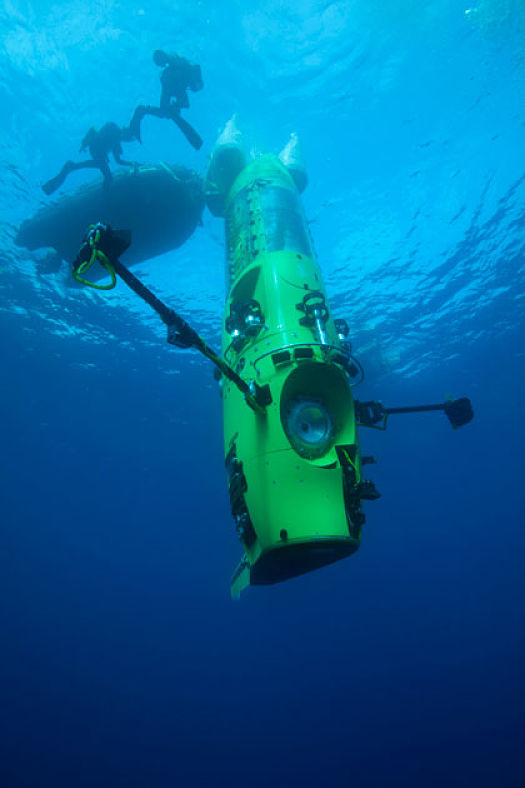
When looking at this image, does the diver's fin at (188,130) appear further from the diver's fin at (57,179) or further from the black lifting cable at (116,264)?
the black lifting cable at (116,264)

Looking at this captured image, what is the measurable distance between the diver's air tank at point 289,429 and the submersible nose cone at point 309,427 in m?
0.01

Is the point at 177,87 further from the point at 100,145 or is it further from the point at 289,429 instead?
the point at 289,429

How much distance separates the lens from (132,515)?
40.3 meters

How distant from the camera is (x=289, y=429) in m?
4.46

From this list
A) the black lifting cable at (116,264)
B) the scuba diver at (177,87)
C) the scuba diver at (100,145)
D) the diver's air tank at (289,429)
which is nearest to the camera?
the black lifting cable at (116,264)

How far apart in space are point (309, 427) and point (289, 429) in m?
0.34

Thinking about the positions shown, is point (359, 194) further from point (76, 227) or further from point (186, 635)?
point (186, 635)

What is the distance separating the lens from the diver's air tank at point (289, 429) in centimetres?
398

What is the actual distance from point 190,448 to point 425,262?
2120 cm

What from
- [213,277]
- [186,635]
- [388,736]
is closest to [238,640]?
[186,635]

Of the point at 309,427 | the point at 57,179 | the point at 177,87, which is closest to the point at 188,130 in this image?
the point at 177,87

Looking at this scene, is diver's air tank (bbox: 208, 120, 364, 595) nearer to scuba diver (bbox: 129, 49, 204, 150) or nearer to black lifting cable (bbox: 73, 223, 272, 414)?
black lifting cable (bbox: 73, 223, 272, 414)

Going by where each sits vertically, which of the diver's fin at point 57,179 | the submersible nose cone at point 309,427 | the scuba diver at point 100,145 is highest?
the scuba diver at point 100,145

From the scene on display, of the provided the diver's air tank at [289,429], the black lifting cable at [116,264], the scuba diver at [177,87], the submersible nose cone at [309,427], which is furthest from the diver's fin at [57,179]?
the submersible nose cone at [309,427]
